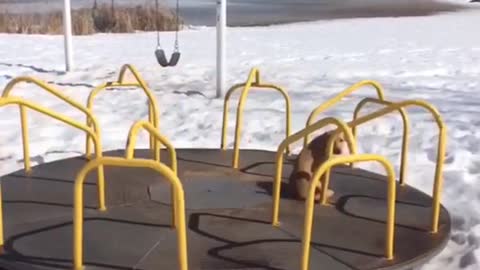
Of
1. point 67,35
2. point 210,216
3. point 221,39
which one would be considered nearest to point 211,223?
point 210,216

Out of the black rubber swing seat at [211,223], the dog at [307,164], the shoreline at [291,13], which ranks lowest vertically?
the black rubber swing seat at [211,223]

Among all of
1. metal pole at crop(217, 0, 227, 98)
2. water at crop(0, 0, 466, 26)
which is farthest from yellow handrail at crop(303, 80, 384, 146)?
water at crop(0, 0, 466, 26)

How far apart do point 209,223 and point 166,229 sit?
235 mm

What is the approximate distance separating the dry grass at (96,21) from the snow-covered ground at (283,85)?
3.91 ft

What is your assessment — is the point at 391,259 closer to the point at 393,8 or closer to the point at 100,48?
the point at 100,48

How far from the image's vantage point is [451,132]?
682cm

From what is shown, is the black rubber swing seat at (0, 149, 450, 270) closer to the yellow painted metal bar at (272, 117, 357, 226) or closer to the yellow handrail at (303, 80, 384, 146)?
the yellow painted metal bar at (272, 117, 357, 226)

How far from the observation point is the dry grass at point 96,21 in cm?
1748

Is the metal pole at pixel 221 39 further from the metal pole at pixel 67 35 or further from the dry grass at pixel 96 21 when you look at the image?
the dry grass at pixel 96 21

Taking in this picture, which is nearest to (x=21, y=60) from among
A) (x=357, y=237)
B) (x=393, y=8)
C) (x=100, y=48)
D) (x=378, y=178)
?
(x=100, y=48)

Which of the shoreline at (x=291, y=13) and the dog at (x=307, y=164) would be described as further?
the shoreline at (x=291, y=13)

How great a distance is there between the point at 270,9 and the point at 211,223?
2510cm

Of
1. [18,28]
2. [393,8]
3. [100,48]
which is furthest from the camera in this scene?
[393,8]

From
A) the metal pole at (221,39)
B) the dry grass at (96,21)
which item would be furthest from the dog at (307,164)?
the dry grass at (96,21)
